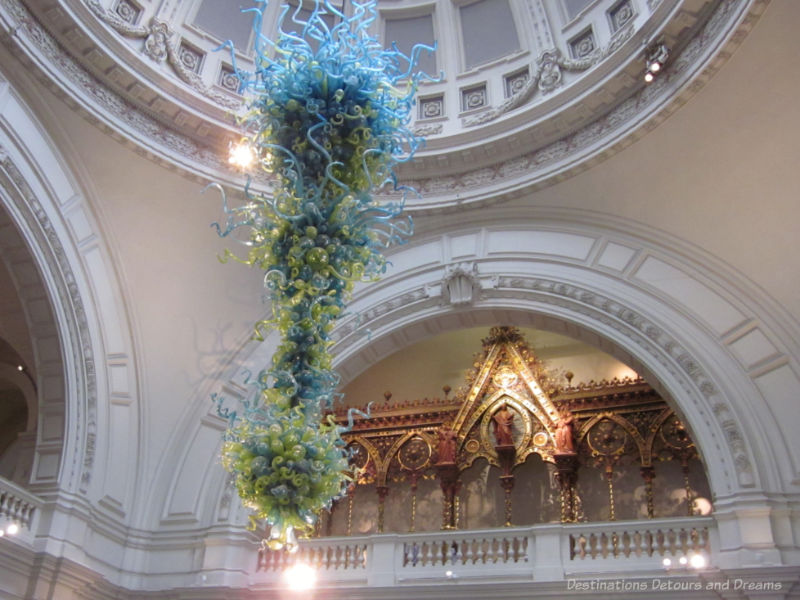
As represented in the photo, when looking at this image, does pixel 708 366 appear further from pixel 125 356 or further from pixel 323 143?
pixel 125 356

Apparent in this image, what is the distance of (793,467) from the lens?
9.32m

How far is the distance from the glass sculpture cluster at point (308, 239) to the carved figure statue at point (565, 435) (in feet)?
22.9

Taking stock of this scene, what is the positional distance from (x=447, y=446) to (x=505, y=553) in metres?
2.84

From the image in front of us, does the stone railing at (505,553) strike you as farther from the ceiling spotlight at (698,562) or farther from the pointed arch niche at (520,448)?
the pointed arch niche at (520,448)

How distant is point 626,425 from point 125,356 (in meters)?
7.19

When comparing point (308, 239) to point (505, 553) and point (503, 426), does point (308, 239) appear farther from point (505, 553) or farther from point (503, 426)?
point (503, 426)

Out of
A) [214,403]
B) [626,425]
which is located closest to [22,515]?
[214,403]

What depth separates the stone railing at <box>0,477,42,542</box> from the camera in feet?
30.9

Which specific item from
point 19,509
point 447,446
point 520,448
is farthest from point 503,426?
point 19,509

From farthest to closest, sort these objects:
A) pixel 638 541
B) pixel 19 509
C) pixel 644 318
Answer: pixel 644 318
pixel 638 541
pixel 19 509

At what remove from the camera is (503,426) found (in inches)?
509

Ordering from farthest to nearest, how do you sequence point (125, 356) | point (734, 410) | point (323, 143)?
point (125, 356) < point (734, 410) < point (323, 143)

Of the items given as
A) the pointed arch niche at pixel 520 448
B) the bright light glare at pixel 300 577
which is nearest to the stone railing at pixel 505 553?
the bright light glare at pixel 300 577

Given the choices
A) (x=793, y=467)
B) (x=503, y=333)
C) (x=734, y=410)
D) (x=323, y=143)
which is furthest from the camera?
(x=503, y=333)
